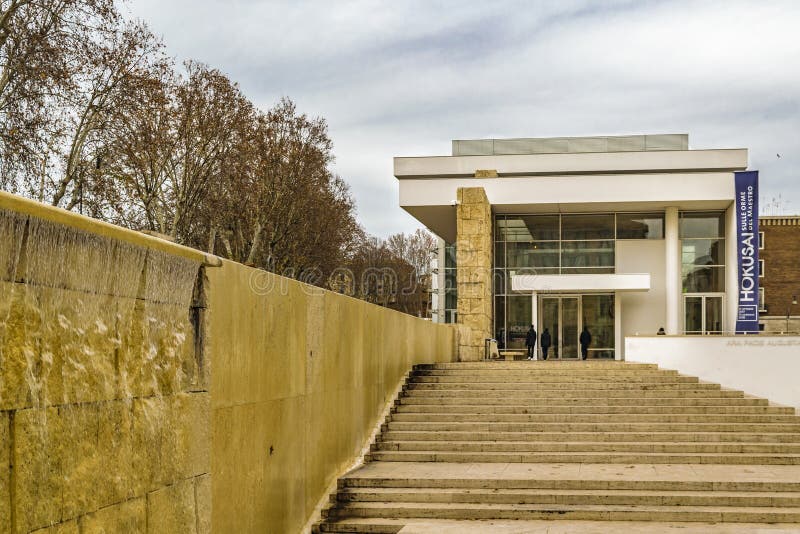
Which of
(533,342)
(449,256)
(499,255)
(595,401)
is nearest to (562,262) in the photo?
(499,255)

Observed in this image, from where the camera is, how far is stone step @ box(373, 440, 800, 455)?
15.5m

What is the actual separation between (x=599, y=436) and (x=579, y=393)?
296 cm

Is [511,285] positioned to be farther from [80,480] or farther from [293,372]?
[80,480]

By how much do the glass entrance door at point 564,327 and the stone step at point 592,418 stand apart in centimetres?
2069

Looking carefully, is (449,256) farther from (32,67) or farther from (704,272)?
(32,67)

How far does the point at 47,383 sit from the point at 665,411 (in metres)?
14.3

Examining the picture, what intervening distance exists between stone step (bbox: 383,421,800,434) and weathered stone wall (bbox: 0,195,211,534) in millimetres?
9578

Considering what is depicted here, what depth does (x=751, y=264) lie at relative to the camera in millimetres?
33812

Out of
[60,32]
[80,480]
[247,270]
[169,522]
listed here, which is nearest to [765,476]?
[247,270]

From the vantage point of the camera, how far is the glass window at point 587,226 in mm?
39000

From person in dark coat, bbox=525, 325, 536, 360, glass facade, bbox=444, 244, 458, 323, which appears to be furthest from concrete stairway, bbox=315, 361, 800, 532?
glass facade, bbox=444, 244, 458, 323

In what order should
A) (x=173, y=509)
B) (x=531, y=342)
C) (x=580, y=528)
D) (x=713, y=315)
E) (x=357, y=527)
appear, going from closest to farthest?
(x=173, y=509) → (x=580, y=528) → (x=357, y=527) → (x=531, y=342) → (x=713, y=315)

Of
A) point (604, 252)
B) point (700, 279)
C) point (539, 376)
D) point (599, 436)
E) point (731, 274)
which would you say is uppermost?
point (604, 252)

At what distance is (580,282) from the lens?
1451 inches
